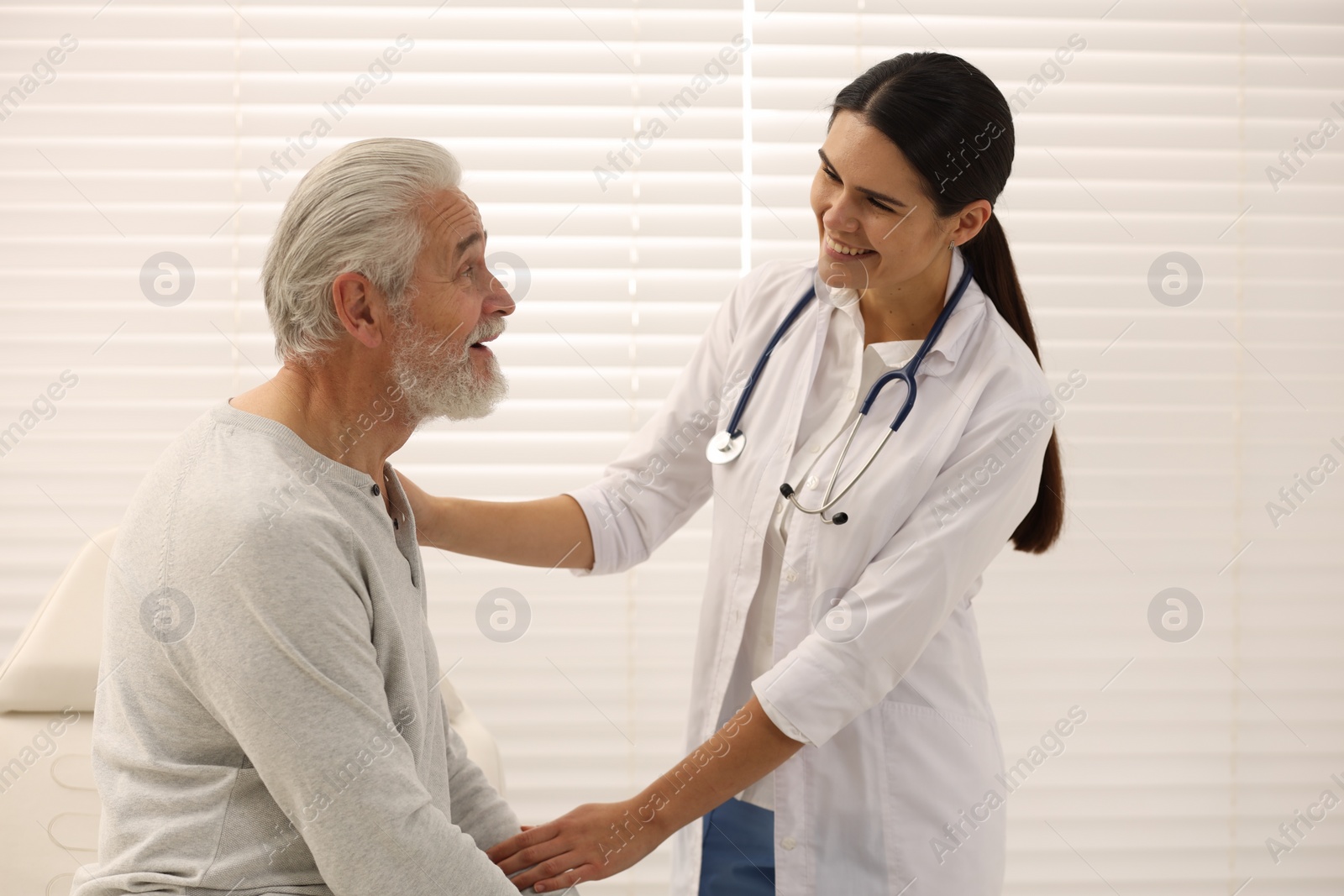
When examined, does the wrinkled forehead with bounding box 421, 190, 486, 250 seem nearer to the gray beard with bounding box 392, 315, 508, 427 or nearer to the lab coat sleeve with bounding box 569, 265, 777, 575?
the gray beard with bounding box 392, 315, 508, 427

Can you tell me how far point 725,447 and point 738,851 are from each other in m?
0.65

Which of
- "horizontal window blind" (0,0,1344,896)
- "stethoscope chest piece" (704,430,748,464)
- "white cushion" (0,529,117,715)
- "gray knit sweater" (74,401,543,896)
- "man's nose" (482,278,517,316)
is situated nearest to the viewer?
"gray knit sweater" (74,401,543,896)

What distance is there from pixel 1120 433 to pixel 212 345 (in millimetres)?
2147

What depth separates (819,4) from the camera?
2307 millimetres

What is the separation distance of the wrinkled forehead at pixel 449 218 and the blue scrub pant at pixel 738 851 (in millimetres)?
967

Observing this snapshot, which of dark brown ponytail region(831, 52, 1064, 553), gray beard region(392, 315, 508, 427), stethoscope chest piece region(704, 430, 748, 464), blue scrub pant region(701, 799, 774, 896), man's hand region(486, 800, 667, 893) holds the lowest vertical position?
blue scrub pant region(701, 799, 774, 896)

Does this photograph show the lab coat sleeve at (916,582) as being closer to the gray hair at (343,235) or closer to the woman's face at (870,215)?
the woman's face at (870,215)

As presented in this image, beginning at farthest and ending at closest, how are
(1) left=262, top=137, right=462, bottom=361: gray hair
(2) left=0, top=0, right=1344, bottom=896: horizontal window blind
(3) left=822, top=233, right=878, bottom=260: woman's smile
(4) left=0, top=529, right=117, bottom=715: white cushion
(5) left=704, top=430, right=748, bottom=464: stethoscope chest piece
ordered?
(2) left=0, top=0, right=1344, bottom=896: horizontal window blind → (4) left=0, top=529, right=117, bottom=715: white cushion → (5) left=704, top=430, right=748, bottom=464: stethoscope chest piece → (3) left=822, top=233, right=878, bottom=260: woman's smile → (1) left=262, top=137, right=462, bottom=361: gray hair

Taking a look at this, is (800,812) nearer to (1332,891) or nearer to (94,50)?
(1332,891)

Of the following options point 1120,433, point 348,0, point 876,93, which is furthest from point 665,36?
point 1120,433

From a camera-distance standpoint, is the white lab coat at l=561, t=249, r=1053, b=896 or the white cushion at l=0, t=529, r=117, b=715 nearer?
the white lab coat at l=561, t=249, r=1053, b=896

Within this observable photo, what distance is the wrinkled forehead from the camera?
4.24ft

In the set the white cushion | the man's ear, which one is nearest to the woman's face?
the man's ear

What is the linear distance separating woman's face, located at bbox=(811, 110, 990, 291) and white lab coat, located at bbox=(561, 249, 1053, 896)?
129 mm
